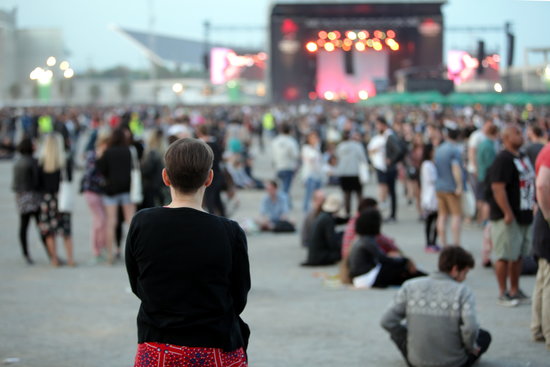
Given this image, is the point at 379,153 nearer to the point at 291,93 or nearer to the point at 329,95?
the point at 291,93

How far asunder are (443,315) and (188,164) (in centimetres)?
297

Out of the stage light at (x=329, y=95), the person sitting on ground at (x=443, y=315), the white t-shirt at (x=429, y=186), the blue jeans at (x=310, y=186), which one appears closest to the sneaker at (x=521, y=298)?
the person sitting on ground at (x=443, y=315)

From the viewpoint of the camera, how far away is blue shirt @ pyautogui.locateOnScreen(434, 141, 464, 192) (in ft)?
31.2

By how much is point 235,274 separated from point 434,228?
7702mm

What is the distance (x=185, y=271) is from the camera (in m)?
2.82

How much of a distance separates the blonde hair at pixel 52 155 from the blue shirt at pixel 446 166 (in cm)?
430

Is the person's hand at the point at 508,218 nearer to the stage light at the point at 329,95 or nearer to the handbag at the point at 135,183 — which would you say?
the handbag at the point at 135,183

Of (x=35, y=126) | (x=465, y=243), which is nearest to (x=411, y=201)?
(x=465, y=243)

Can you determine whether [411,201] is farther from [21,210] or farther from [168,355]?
[168,355]

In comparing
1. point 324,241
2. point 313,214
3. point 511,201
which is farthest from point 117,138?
point 511,201

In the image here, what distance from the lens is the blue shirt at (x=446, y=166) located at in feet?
31.2

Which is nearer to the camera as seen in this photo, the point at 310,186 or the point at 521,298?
the point at 521,298

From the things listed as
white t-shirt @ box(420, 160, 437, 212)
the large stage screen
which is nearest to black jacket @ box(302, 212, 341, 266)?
white t-shirt @ box(420, 160, 437, 212)

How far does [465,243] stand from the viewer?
35.7 ft
